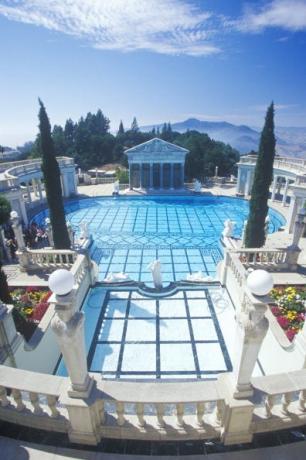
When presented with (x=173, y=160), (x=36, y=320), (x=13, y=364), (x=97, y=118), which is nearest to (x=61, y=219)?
(x=36, y=320)

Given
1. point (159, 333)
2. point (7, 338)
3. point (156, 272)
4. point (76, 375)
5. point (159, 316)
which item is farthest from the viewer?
point (156, 272)

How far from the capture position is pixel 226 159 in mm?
46781

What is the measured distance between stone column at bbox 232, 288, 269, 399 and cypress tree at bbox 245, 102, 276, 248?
11771 millimetres

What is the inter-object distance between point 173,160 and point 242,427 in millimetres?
34099

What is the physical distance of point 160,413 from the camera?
4812mm

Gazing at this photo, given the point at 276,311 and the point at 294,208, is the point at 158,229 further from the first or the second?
the point at 276,311

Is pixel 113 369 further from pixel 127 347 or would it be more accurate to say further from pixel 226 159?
pixel 226 159

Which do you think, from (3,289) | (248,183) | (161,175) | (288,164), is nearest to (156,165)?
(161,175)

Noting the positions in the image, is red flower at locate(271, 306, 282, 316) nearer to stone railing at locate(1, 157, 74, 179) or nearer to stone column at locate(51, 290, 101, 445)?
stone column at locate(51, 290, 101, 445)

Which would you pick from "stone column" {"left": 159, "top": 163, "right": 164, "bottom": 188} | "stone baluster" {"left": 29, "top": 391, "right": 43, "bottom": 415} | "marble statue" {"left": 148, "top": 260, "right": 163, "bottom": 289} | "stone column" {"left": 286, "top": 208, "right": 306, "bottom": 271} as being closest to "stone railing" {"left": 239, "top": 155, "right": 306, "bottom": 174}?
"stone column" {"left": 159, "top": 163, "right": 164, "bottom": 188}

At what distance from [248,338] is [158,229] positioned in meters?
20.1

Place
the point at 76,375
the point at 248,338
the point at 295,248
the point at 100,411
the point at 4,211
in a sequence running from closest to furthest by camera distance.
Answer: the point at 248,338 → the point at 76,375 → the point at 100,411 → the point at 295,248 → the point at 4,211

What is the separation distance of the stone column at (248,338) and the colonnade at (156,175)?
33.8 metres

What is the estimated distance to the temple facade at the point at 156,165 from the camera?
3591 cm
